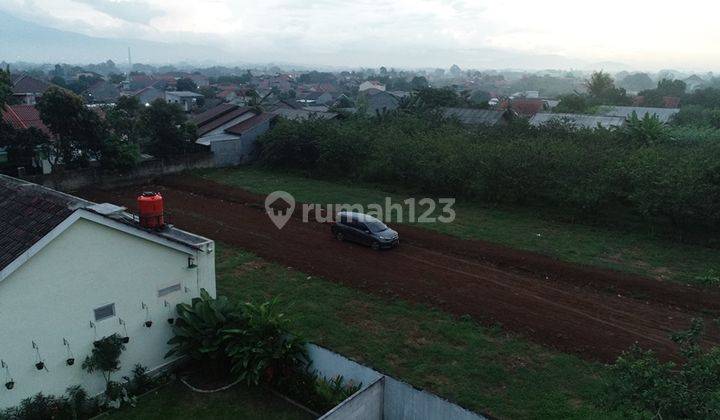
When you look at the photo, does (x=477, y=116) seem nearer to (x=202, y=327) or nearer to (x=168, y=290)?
(x=202, y=327)

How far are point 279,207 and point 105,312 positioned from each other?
49.0ft

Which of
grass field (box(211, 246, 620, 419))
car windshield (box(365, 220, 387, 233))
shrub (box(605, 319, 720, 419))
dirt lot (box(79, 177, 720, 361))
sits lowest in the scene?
grass field (box(211, 246, 620, 419))

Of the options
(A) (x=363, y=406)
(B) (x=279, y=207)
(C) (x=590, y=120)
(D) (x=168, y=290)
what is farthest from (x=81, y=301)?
(C) (x=590, y=120)

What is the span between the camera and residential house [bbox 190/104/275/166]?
3388cm

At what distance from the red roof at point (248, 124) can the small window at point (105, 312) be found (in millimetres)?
26079

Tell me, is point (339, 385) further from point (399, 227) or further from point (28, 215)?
point (399, 227)

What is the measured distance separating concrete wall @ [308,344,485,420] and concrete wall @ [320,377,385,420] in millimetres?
22

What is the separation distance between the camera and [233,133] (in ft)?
117

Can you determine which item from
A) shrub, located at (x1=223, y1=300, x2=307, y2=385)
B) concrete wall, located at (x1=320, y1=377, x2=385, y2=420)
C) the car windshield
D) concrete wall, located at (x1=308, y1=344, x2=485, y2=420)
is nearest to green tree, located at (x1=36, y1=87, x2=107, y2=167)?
the car windshield

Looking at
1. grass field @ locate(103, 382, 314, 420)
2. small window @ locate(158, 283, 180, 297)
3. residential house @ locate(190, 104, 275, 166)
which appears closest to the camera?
grass field @ locate(103, 382, 314, 420)

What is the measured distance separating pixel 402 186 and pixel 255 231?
10.7 metres

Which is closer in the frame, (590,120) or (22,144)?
(22,144)

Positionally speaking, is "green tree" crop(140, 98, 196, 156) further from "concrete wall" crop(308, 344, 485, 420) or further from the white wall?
"concrete wall" crop(308, 344, 485, 420)

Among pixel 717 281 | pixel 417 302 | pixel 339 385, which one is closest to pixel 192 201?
pixel 417 302
